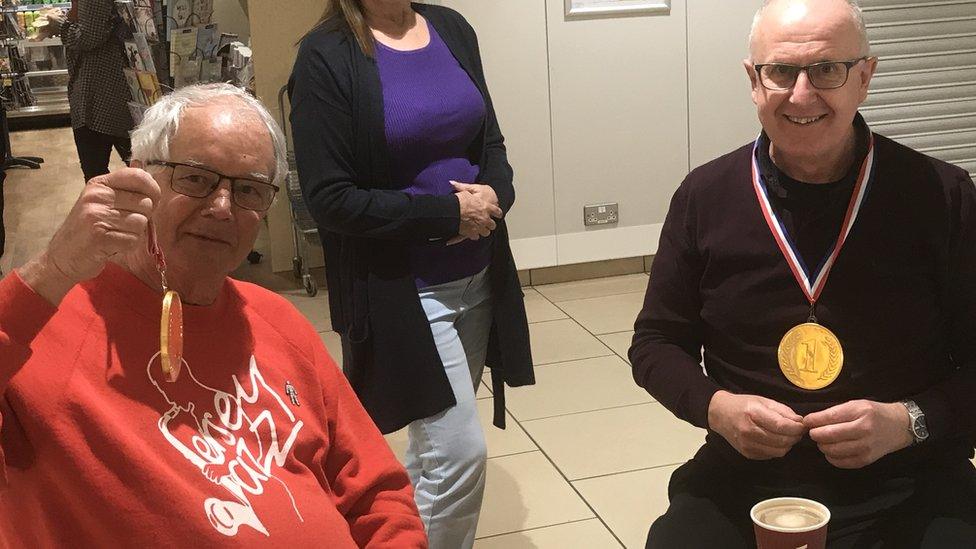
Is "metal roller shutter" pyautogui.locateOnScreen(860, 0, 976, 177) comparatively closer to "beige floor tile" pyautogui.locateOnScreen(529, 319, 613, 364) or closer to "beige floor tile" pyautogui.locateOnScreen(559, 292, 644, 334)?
"beige floor tile" pyautogui.locateOnScreen(559, 292, 644, 334)

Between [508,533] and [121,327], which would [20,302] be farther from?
[508,533]

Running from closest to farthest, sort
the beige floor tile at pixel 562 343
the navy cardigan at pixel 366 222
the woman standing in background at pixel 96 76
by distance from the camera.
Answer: the navy cardigan at pixel 366 222 → the beige floor tile at pixel 562 343 → the woman standing in background at pixel 96 76

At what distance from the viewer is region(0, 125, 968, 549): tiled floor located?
326cm

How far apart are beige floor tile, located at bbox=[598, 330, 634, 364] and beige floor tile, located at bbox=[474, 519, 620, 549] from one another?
1557mm

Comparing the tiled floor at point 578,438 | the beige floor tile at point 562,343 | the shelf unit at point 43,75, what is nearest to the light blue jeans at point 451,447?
the tiled floor at point 578,438

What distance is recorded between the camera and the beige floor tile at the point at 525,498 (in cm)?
329

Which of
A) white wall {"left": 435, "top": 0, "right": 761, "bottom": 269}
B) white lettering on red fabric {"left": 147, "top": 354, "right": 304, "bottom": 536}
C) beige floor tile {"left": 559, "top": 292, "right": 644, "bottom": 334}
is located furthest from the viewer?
white wall {"left": 435, "top": 0, "right": 761, "bottom": 269}

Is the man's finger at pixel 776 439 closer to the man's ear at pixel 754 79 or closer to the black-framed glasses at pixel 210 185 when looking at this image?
the man's ear at pixel 754 79

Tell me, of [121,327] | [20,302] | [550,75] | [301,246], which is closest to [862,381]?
[121,327]

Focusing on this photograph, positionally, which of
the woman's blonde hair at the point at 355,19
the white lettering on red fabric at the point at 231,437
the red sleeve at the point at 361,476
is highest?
the woman's blonde hair at the point at 355,19

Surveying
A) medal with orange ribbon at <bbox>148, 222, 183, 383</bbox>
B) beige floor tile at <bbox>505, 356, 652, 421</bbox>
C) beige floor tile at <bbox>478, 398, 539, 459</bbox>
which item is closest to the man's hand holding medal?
medal with orange ribbon at <bbox>148, 222, 183, 383</bbox>

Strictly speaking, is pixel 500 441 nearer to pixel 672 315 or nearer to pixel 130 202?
pixel 672 315

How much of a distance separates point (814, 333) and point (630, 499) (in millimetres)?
1640

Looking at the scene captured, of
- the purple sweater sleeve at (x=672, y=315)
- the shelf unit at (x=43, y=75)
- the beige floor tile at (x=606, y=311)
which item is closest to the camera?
the purple sweater sleeve at (x=672, y=315)
